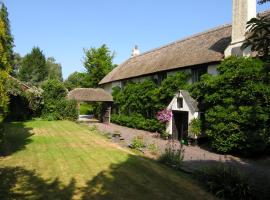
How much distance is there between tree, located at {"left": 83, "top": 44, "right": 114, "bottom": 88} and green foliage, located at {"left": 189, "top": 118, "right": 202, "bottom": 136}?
38494 millimetres

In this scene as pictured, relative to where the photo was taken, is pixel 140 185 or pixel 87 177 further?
pixel 87 177

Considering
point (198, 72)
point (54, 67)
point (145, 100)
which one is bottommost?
point (145, 100)

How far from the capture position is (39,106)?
36.0 metres

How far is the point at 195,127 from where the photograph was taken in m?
19.3

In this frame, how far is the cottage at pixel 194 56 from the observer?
18.8 metres

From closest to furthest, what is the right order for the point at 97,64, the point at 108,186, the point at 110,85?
the point at 108,186 < the point at 110,85 < the point at 97,64

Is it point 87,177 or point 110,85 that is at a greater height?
point 110,85

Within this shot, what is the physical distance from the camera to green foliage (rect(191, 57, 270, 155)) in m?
15.5

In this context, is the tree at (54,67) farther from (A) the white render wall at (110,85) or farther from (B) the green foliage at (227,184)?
(B) the green foliage at (227,184)

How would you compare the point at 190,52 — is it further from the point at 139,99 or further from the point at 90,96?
the point at 90,96

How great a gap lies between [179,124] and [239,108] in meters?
7.33

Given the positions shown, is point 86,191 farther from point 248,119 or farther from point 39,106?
point 39,106

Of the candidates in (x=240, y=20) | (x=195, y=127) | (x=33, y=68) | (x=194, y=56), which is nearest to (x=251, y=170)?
(x=195, y=127)

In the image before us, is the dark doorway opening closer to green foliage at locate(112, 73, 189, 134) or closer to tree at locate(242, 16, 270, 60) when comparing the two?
green foliage at locate(112, 73, 189, 134)
